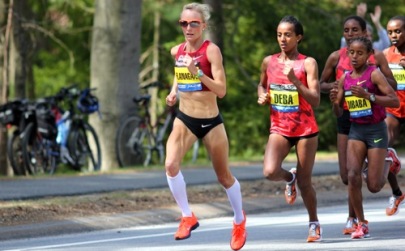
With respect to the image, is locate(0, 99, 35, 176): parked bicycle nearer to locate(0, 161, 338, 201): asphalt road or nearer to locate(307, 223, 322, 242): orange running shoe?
locate(0, 161, 338, 201): asphalt road

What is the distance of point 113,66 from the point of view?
22.7 m

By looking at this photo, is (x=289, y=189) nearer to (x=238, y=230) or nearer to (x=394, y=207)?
(x=238, y=230)

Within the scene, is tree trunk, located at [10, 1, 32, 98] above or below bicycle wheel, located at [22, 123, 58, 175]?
above

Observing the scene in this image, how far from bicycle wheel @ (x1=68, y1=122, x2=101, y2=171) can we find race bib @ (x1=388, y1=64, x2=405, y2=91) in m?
7.99

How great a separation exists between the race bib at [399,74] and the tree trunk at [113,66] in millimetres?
9077

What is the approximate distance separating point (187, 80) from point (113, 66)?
454 inches

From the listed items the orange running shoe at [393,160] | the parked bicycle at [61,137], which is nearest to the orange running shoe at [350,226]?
the orange running shoe at [393,160]

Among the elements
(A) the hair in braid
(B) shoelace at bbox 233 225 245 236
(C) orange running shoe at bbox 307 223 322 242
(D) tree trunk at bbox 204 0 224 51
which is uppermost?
(D) tree trunk at bbox 204 0 224 51

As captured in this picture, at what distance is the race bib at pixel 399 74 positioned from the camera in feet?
46.4

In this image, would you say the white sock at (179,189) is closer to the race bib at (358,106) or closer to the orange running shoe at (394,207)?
the race bib at (358,106)

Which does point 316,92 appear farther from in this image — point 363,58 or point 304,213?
point 304,213

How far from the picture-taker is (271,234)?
12477mm

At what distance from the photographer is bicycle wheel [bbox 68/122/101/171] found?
21188 mm

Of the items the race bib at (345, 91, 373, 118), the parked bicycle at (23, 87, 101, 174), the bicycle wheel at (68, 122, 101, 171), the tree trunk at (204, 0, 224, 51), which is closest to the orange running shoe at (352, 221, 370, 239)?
the race bib at (345, 91, 373, 118)
